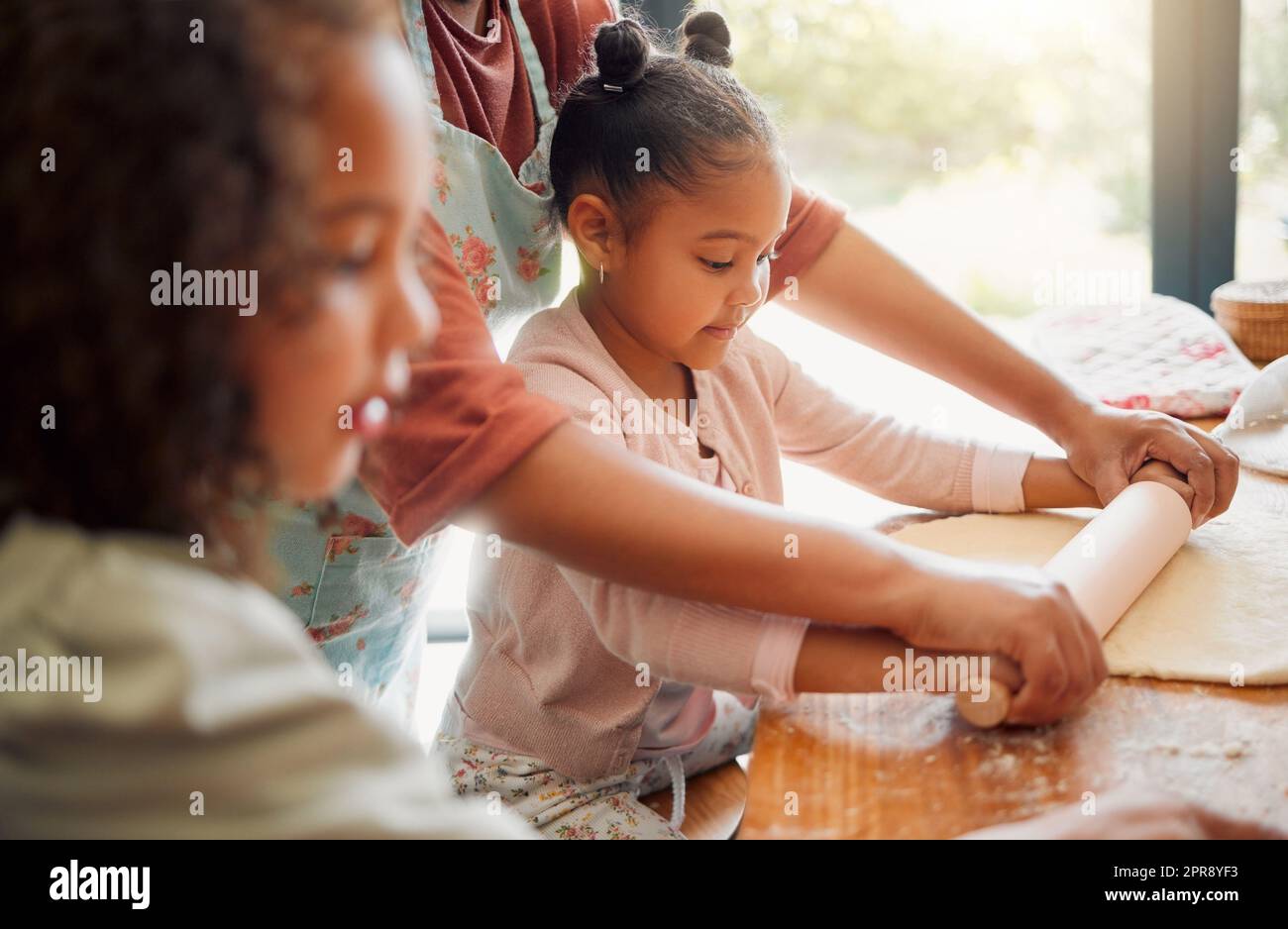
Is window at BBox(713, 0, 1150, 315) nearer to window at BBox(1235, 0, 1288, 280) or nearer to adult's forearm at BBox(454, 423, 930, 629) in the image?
window at BBox(1235, 0, 1288, 280)

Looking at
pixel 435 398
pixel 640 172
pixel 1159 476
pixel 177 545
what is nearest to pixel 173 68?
pixel 177 545

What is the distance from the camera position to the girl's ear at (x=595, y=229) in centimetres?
113

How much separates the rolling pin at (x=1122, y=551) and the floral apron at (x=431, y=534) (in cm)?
57

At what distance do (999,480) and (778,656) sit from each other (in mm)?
483

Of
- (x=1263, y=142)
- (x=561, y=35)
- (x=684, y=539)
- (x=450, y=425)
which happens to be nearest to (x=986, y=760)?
(x=684, y=539)

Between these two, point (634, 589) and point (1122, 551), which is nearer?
point (634, 589)

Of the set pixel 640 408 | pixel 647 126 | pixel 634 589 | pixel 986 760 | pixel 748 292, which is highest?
pixel 647 126

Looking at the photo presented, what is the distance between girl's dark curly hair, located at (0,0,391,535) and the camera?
1.50ft

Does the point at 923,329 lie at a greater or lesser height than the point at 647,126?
lesser

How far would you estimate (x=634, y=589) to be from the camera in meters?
0.85

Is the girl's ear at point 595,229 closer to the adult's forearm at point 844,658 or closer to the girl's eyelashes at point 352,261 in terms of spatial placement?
the adult's forearm at point 844,658

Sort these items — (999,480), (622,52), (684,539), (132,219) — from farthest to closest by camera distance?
(999,480) < (622,52) < (684,539) < (132,219)

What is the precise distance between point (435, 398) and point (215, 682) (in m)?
0.39

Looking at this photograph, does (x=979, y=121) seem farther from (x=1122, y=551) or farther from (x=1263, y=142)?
(x=1122, y=551)
